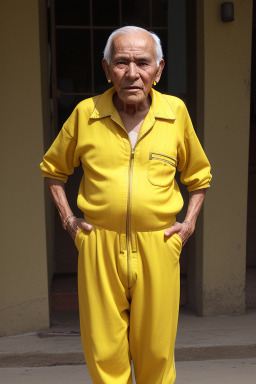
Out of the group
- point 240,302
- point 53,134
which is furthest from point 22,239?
point 240,302

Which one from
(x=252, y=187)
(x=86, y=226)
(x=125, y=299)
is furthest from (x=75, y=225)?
(x=252, y=187)

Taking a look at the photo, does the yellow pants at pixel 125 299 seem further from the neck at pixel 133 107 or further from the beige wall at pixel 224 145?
the beige wall at pixel 224 145

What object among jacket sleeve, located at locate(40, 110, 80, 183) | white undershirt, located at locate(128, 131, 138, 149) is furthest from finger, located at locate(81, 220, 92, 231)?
white undershirt, located at locate(128, 131, 138, 149)

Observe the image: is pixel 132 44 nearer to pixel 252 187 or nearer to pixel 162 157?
pixel 162 157

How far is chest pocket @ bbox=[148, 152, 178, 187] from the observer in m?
2.59

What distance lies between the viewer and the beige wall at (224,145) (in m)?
4.66

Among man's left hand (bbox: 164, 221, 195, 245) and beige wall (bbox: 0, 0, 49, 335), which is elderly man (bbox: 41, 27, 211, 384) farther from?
beige wall (bbox: 0, 0, 49, 335)

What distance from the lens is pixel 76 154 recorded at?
2697mm

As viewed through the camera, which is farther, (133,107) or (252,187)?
(252,187)

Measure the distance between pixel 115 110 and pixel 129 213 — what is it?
44 centimetres

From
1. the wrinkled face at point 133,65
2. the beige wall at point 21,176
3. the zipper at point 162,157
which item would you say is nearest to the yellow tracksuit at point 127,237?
the zipper at point 162,157

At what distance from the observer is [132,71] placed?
8.20 feet

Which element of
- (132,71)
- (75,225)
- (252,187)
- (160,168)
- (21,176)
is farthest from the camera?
(252,187)

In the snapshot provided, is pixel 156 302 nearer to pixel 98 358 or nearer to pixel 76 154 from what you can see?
pixel 98 358
